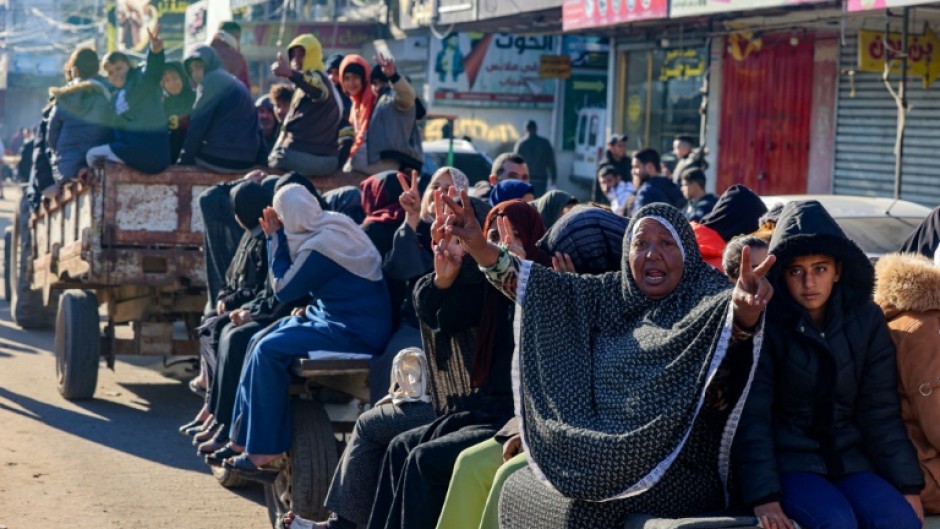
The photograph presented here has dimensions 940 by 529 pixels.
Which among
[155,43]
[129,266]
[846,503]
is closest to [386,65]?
[155,43]

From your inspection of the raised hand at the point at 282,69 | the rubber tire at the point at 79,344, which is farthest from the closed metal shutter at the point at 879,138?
the rubber tire at the point at 79,344

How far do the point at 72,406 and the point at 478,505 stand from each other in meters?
5.84

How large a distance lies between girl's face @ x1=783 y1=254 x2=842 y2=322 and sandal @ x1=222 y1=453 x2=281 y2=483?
330 centimetres

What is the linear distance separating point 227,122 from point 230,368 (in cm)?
373

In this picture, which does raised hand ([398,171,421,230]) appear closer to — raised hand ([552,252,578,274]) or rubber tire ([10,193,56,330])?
raised hand ([552,252,578,274])

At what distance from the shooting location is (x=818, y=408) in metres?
4.62

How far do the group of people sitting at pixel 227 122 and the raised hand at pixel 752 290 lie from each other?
22.1ft

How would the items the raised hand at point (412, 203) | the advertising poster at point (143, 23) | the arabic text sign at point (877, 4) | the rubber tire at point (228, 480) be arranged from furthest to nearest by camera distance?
1. the advertising poster at point (143, 23)
2. the arabic text sign at point (877, 4)
3. the rubber tire at point (228, 480)
4. the raised hand at point (412, 203)

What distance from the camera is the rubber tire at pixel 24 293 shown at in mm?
14039

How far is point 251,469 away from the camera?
7.22 m

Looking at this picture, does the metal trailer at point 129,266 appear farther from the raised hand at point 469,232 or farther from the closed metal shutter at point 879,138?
the closed metal shutter at point 879,138

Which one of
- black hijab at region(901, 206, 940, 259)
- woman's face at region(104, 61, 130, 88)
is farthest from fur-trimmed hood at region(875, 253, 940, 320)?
woman's face at region(104, 61, 130, 88)

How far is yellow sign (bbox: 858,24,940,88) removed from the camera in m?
15.2

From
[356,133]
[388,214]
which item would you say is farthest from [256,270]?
[356,133]
